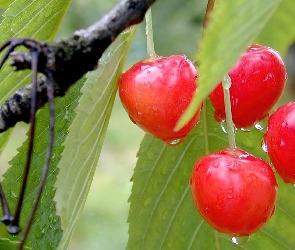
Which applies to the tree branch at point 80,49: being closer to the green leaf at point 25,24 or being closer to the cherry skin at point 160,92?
the cherry skin at point 160,92

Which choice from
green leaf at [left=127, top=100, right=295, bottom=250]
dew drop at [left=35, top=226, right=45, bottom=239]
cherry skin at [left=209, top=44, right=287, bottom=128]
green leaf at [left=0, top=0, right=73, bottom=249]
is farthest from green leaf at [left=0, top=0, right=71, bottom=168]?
cherry skin at [left=209, top=44, right=287, bottom=128]

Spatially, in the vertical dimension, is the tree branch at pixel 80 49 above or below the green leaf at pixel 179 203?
above

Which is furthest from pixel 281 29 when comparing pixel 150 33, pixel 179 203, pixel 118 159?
pixel 118 159

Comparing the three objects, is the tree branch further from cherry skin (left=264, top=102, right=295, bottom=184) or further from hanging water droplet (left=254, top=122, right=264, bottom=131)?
hanging water droplet (left=254, top=122, right=264, bottom=131)

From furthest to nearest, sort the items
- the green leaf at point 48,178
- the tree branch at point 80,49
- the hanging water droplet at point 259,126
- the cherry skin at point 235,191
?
the hanging water droplet at point 259,126 < the green leaf at point 48,178 < the cherry skin at point 235,191 < the tree branch at point 80,49

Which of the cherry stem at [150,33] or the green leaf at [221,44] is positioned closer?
the green leaf at [221,44]

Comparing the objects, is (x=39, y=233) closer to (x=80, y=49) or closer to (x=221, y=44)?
(x=80, y=49)

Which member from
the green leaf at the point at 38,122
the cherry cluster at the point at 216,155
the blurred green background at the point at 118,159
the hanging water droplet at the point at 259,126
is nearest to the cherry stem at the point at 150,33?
the cherry cluster at the point at 216,155

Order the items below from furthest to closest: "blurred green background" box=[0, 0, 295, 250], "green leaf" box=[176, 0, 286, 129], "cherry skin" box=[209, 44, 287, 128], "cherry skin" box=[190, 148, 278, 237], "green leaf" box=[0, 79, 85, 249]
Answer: "blurred green background" box=[0, 0, 295, 250] < "green leaf" box=[0, 79, 85, 249] < "cherry skin" box=[209, 44, 287, 128] < "cherry skin" box=[190, 148, 278, 237] < "green leaf" box=[176, 0, 286, 129]
